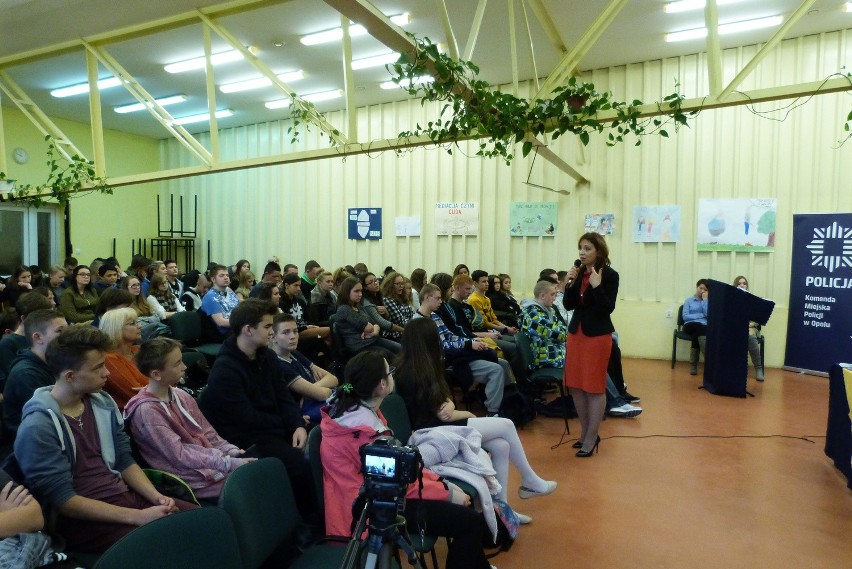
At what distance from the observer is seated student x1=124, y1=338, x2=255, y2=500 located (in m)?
2.32

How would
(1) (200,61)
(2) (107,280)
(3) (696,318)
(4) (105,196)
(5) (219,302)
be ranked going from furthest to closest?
1. (4) (105,196)
2. (1) (200,61)
3. (3) (696,318)
4. (2) (107,280)
5. (5) (219,302)

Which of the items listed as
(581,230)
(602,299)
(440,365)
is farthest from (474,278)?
(440,365)

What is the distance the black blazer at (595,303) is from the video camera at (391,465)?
271 cm

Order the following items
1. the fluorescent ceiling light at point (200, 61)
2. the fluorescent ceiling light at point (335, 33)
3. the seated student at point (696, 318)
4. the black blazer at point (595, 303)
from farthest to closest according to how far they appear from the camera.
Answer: the fluorescent ceiling light at point (200, 61)
the seated student at point (696, 318)
the fluorescent ceiling light at point (335, 33)
the black blazer at point (595, 303)

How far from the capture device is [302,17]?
6895mm

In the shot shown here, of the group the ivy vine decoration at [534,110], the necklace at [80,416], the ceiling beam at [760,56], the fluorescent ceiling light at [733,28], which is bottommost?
the necklace at [80,416]

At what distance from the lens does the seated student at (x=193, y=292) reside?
6684mm

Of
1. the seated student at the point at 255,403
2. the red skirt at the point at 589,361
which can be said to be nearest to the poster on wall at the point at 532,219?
the red skirt at the point at 589,361

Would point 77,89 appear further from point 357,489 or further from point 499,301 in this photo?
point 357,489

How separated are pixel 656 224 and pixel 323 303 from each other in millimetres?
4871

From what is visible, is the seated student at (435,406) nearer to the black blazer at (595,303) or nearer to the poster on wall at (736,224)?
the black blazer at (595,303)

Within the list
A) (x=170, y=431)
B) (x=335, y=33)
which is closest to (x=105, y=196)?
(x=335, y=33)

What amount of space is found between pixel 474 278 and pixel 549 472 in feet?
12.0

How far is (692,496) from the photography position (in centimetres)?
358
